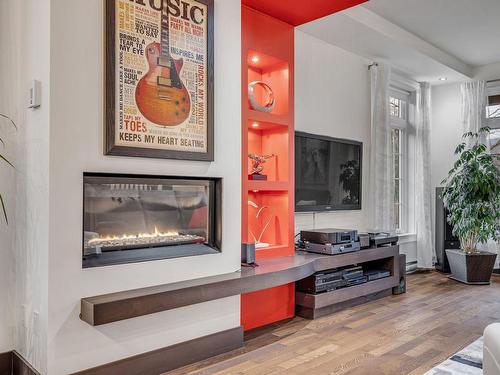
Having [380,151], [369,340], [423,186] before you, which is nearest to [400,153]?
[423,186]

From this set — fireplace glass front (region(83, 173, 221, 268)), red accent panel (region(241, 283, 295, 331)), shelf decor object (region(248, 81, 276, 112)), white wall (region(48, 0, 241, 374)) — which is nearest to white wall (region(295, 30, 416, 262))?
shelf decor object (region(248, 81, 276, 112))

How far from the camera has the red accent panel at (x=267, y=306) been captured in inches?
127

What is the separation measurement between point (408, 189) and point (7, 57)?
5264mm

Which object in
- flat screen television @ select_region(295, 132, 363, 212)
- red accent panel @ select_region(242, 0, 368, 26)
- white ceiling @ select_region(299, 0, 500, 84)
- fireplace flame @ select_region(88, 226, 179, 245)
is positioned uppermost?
white ceiling @ select_region(299, 0, 500, 84)

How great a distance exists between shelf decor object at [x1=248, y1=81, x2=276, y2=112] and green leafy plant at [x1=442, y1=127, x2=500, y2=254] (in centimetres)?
305

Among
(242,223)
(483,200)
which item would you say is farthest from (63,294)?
(483,200)

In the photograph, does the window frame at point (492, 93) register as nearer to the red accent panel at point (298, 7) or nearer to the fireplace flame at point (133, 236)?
the red accent panel at point (298, 7)

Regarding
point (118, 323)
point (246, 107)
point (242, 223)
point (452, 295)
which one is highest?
point (246, 107)

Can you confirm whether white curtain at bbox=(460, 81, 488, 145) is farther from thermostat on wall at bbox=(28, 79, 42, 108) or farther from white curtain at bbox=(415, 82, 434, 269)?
thermostat on wall at bbox=(28, 79, 42, 108)

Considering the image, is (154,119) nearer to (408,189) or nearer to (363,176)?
(363,176)

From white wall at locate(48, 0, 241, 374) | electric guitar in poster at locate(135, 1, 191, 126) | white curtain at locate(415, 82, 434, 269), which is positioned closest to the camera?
white wall at locate(48, 0, 241, 374)

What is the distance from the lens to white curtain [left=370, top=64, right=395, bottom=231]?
16.6 feet

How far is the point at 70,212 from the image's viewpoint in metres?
2.12

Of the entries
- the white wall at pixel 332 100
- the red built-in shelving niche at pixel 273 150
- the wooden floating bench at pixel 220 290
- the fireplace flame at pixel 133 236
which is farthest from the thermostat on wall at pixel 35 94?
the white wall at pixel 332 100
